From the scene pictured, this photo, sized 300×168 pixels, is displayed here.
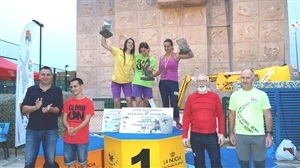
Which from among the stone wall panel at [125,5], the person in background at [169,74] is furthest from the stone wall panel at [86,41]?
the person in background at [169,74]

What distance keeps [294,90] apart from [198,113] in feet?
13.6

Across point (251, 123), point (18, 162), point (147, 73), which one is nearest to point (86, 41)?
point (18, 162)

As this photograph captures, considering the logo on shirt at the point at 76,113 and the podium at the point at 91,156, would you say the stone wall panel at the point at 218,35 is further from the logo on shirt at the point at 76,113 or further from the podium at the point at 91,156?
the logo on shirt at the point at 76,113

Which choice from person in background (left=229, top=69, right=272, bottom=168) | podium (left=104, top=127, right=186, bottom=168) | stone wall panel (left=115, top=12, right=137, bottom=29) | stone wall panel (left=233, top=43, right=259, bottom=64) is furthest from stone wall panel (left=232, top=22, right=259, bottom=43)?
person in background (left=229, top=69, right=272, bottom=168)

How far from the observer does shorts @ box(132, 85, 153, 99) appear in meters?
5.81

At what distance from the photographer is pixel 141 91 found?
5855mm

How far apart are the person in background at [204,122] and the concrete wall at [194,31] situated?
901cm

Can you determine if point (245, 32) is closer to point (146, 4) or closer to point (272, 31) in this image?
point (272, 31)

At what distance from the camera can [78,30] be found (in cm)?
1485

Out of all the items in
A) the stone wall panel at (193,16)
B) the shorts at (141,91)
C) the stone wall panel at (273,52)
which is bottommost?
the shorts at (141,91)

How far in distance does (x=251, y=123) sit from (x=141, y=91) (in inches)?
101

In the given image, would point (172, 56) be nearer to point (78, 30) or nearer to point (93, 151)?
point (93, 151)

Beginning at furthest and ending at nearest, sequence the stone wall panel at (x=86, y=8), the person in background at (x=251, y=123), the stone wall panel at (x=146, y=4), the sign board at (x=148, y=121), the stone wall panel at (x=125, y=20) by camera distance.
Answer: the stone wall panel at (x=86, y=8), the stone wall panel at (x=125, y=20), the stone wall panel at (x=146, y=4), the sign board at (x=148, y=121), the person in background at (x=251, y=123)

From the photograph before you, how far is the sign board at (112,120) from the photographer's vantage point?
5.21 m
